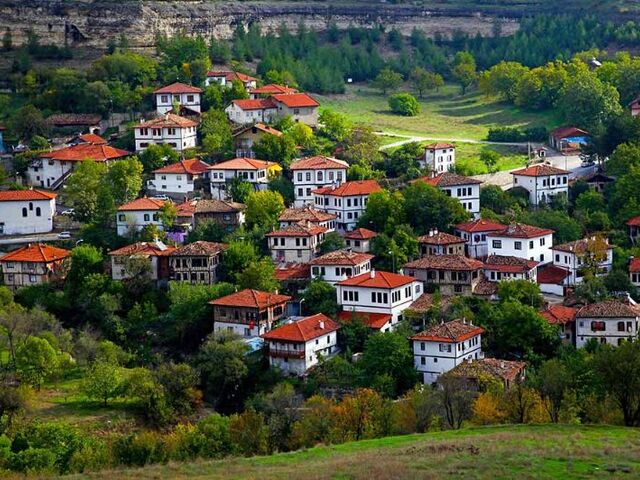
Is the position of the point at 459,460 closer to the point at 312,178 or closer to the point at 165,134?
the point at 312,178

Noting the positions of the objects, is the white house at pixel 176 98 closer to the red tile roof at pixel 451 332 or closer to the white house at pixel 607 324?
the red tile roof at pixel 451 332

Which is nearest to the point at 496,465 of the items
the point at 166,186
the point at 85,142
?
the point at 166,186

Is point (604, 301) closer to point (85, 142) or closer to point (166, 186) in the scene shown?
point (166, 186)

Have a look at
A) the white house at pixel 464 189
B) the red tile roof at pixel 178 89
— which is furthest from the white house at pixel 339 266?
the red tile roof at pixel 178 89

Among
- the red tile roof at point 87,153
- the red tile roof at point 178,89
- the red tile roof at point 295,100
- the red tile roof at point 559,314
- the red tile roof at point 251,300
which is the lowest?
the red tile roof at point 251,300

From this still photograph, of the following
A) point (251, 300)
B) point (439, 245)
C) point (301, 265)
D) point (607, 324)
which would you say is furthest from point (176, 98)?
point (607, 324)
